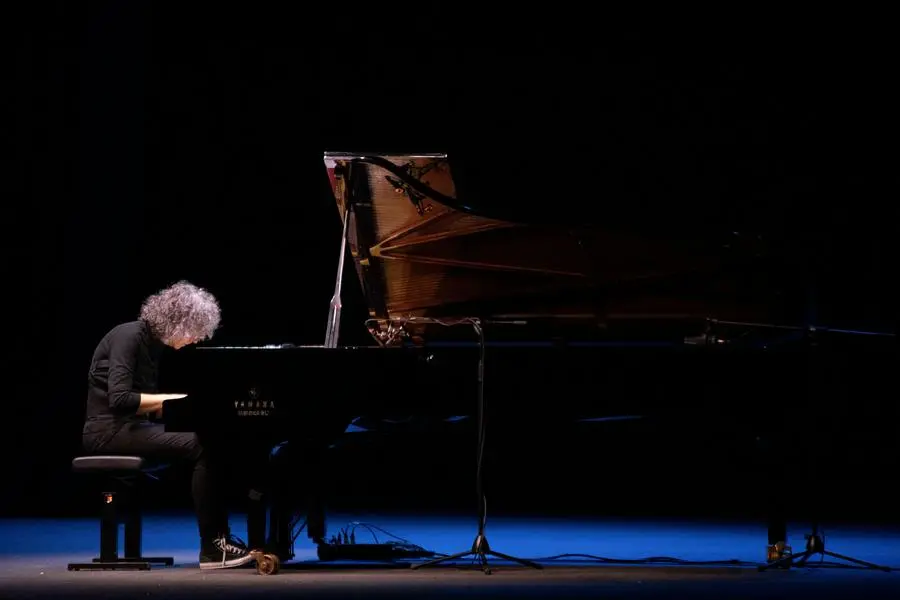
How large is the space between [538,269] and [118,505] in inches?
72.6

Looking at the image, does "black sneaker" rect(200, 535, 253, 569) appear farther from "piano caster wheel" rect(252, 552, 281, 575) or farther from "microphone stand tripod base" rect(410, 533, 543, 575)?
"microphone stand tripod base" rect(410, 533, 543, 575)

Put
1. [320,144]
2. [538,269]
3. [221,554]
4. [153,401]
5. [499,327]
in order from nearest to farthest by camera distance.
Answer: [221,554] < [153,401] < [538,269] < [499,327] < [320,144]

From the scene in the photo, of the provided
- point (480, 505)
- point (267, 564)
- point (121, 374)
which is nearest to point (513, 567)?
point (480, 505)

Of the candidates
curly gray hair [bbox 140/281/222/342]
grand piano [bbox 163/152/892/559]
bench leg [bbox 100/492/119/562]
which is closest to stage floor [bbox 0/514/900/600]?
bench leg [bbox 100/492/119/562]

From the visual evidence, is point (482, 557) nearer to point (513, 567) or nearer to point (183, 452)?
point (513, 567)

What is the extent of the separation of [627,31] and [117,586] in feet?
13.2

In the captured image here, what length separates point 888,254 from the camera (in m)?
4.95

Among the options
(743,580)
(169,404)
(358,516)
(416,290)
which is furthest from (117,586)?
(358,516)

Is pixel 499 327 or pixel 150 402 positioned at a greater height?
pixel 499 327

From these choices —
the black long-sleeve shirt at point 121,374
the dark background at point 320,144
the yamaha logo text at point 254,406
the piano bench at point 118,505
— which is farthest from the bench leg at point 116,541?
the dark background at point 320,144

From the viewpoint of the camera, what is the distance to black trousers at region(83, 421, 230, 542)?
14.7 feet

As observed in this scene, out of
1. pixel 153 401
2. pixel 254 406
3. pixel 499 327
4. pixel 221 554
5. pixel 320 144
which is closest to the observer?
pixel 254 406

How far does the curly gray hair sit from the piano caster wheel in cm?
91

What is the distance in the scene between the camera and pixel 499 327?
4977 mm
